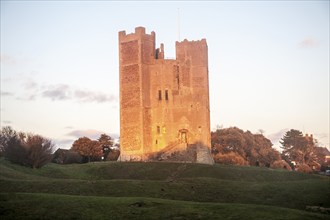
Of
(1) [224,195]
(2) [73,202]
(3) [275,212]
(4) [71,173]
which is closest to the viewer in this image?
(3) [275,212]

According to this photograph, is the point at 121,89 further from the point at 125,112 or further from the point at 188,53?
the point at 188,53

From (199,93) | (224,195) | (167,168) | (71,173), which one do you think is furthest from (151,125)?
(224,195)

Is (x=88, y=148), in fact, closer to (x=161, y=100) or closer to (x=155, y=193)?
(x=161, y=100)

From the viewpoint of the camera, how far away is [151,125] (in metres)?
51.6

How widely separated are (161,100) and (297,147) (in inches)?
2040

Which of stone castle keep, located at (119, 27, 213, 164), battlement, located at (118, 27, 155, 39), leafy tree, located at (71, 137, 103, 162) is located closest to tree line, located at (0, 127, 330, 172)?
leafy tree, located at (71, 137, 103, 162)

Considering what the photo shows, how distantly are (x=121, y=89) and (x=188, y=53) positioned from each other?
8593 millimetres

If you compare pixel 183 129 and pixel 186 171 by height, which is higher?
pixel 183 129

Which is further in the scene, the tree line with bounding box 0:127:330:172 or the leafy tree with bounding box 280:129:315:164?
the leafy tree with bounding box 280:129:315:164

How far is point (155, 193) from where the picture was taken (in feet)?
86.5

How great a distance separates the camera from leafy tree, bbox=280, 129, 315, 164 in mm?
91925

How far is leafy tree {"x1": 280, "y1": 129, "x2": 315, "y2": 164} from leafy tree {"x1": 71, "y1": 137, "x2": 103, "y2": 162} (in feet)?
136

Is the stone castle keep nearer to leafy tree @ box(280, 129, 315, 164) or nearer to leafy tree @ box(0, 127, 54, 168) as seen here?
leafy tree @ box(0, 127, 54, 168)

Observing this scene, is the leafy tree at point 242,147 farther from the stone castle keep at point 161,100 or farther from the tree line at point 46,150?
the stone castle keep at point 161,100
